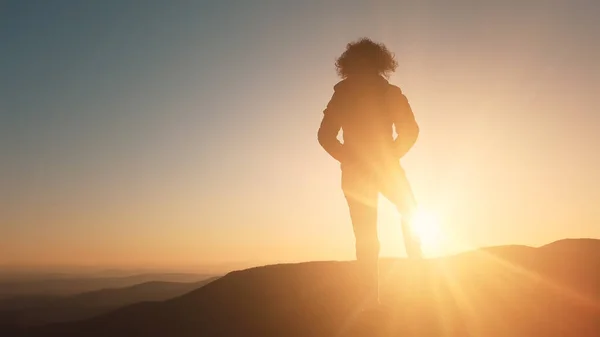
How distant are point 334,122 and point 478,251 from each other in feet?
28.7

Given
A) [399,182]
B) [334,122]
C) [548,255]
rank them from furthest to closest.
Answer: [548,255]
[334,122]
[399,182]

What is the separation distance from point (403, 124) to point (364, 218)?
5.37 ft

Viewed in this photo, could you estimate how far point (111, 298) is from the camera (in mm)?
130750

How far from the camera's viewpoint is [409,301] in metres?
8.52

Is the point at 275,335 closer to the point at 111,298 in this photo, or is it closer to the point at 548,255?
the point at 548,255

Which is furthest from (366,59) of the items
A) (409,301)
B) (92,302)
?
(92,302)

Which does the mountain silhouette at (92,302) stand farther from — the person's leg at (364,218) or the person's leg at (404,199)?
the person's leg at (404,199)

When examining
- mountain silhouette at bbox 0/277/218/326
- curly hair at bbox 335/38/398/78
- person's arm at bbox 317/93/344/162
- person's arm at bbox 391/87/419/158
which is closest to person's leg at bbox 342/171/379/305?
person's arm at bbox 317/93/344/162

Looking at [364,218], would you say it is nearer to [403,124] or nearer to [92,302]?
[403,124]

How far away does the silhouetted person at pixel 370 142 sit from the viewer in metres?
7.37

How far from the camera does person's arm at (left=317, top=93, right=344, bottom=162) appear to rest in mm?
7719


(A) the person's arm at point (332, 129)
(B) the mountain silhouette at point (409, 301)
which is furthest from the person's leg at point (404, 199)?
(A) the person's arm at point (332, 129)

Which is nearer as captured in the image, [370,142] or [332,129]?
[370,142]

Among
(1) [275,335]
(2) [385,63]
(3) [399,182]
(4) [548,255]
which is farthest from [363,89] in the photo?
(4) [548,255]
